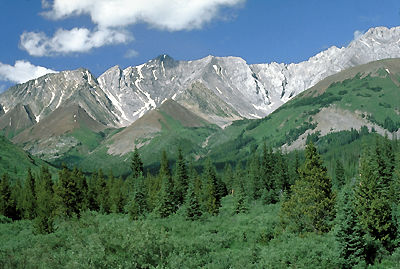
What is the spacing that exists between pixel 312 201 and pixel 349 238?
374 inches

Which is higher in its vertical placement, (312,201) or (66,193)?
(66,193)

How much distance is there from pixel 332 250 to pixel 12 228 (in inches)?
2501

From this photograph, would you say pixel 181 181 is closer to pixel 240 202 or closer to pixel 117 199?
pixel 117 199

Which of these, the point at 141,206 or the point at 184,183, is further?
the point at 184,183

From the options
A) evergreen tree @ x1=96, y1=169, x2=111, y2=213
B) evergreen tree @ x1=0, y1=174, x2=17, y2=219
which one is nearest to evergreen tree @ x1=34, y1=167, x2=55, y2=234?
evergreen tree @ x1=0, y1=174, x2=17, y2=219

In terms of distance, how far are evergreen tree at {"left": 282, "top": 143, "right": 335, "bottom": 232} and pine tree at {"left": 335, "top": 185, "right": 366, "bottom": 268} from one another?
6.62 metres

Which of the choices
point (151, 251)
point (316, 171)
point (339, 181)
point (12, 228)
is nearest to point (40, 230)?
point (12, 228)

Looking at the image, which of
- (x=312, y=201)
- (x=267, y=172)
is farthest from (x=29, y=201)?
(x=312, y=201)

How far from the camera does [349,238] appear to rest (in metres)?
38.9

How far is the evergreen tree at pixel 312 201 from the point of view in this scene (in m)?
47.5

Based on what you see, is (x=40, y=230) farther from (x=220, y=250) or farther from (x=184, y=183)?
(x=184, y=183)

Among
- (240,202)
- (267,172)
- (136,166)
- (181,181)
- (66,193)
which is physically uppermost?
(136,166)

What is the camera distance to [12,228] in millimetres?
78000

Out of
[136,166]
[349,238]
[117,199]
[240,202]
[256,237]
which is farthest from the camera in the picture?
[136,166]
